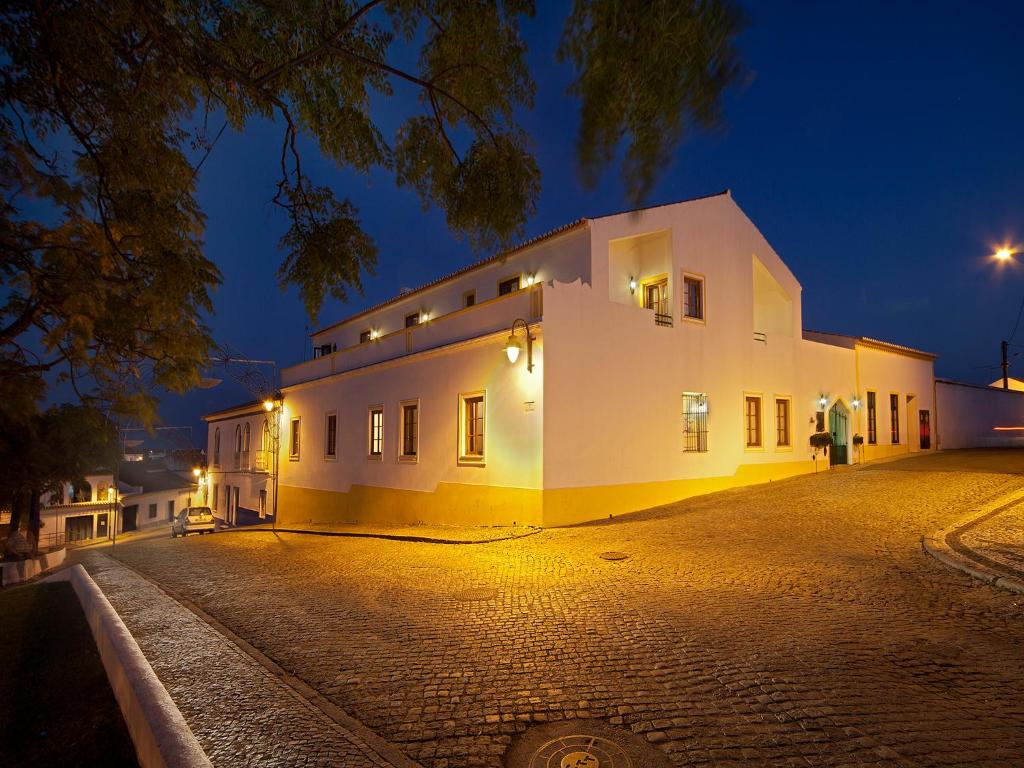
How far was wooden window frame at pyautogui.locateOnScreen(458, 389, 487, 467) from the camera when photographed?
43.8 feet

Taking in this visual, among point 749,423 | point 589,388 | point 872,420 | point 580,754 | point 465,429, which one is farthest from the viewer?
point 872,420

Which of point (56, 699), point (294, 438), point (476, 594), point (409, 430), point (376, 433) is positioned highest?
point (409, 430)

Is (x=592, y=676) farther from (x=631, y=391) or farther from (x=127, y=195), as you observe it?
(x=631, y=391)

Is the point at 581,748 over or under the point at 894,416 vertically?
under

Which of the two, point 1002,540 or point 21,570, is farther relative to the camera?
point 21,570

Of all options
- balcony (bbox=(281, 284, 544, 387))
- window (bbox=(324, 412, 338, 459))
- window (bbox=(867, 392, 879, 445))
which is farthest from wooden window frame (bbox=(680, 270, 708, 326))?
window (bbox=(324, 412, 338, 459))

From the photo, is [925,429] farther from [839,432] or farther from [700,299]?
[700,299]

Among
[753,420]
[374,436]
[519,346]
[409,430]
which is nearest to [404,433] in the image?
[409,430]

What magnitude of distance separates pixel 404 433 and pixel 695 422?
330 inches

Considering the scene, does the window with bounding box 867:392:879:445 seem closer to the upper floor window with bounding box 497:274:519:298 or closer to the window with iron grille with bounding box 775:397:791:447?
the window with iron grille with bounding box 775:397:791:447

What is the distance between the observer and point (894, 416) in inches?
920

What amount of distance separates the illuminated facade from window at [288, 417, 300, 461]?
0.29 m

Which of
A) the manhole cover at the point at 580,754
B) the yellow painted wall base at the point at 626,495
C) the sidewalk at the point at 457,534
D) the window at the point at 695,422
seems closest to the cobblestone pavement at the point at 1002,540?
the manhole cover at the point at 580,754

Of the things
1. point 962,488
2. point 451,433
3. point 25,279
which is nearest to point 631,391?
point 451,433
